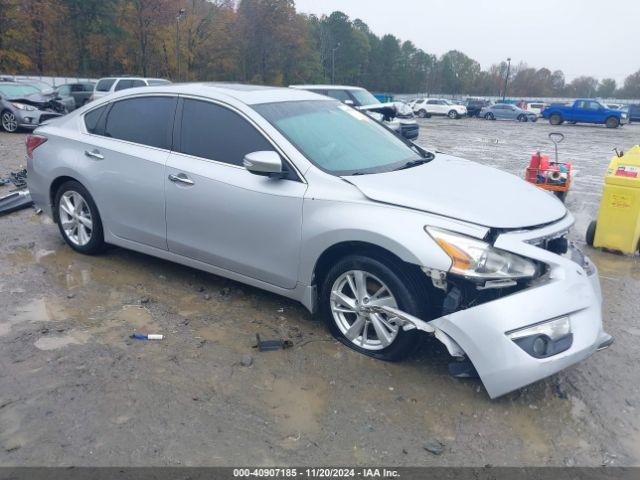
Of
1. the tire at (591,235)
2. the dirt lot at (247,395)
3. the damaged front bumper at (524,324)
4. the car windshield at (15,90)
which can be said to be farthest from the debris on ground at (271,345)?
the car windshield at (15,90)

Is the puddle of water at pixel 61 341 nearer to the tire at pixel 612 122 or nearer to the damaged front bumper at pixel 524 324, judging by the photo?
the damaged front bumper at pixel 524 324

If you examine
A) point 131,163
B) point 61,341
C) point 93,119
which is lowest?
point 61,341

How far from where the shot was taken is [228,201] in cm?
391

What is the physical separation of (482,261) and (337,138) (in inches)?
65.1

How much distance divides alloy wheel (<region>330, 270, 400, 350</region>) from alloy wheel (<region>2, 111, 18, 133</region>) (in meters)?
15.7

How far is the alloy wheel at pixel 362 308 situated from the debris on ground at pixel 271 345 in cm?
38

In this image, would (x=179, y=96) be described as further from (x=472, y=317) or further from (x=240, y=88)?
(x=472, y=317)

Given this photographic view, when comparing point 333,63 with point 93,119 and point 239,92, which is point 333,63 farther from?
point 239,92

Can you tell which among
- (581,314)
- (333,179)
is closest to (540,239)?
(581,314)

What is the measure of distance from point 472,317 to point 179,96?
9.82ft

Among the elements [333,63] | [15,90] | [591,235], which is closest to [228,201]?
[591,235]

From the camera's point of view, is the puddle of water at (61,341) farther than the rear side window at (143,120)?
No

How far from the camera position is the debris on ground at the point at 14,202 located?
22.9 ft

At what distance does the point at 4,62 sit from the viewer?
4334cm
